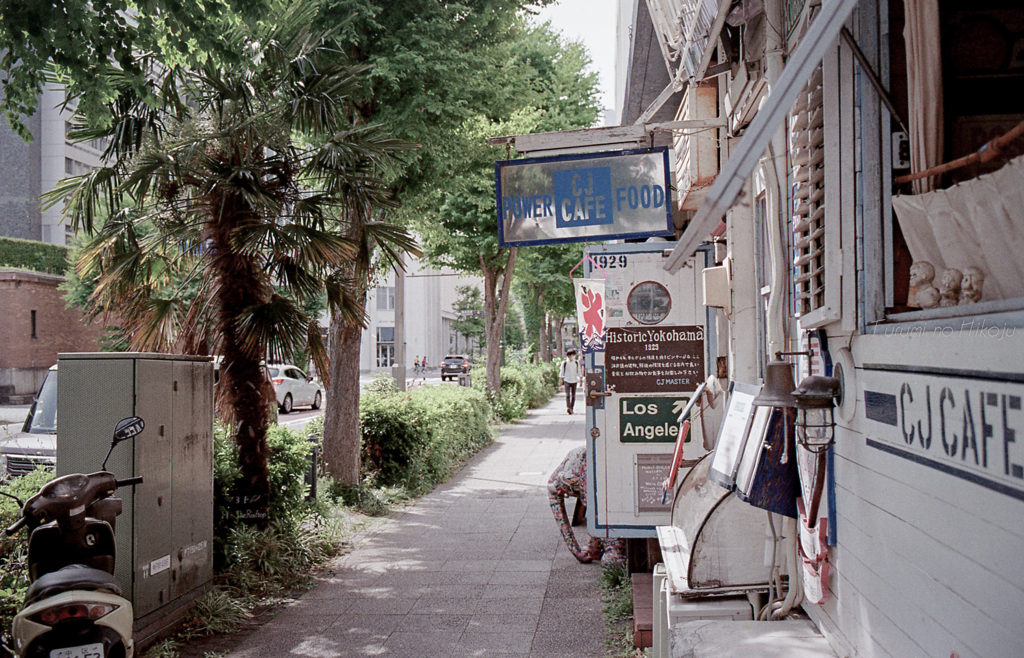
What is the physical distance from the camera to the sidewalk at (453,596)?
5.62m

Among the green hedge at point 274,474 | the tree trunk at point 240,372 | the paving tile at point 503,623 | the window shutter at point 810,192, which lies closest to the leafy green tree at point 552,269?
the green hedge at point 274,474

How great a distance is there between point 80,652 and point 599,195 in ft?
12.0

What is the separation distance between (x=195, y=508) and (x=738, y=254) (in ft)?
14.2

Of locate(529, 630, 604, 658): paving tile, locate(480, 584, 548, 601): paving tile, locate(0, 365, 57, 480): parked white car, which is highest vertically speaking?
locate(0, 365, 57, 480): parked white car

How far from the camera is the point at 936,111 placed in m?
2.42

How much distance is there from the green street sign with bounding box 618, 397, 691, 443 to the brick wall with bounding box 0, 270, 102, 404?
27940mm

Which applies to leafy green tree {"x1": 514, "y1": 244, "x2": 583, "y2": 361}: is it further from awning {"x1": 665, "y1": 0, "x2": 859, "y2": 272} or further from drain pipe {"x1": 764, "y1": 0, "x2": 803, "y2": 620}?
awning {"x1": 665, "y1": 0, "x2": 859, "y2": 272}

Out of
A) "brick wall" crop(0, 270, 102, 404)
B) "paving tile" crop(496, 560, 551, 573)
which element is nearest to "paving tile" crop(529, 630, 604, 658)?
"paving tile" crop(496, 560, 551, 573)

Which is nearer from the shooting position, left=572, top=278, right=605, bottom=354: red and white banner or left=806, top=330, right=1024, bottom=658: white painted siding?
left=806, top=330, right=1024, bottom=658: white painted siding

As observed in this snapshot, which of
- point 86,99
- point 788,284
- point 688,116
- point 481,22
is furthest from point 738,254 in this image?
point 481,22

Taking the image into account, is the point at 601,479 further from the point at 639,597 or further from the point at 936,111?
the point at 936,111

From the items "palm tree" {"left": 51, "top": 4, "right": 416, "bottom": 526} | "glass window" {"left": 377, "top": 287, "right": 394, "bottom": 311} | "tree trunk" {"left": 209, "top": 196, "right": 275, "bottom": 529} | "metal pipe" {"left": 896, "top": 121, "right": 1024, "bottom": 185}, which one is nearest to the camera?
"metal pipe" {"left": 896, "top": 121, "right": 1024, "bottom": 185}

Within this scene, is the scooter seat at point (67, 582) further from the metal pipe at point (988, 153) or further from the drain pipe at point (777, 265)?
the metal pipe at point (988, 153)

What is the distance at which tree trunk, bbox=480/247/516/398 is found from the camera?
21.0 meters
